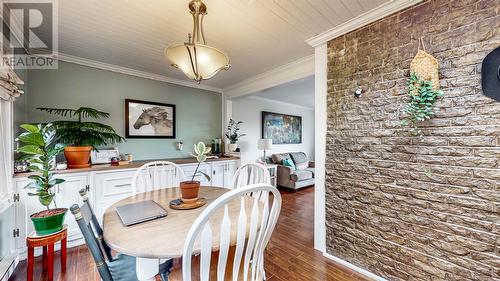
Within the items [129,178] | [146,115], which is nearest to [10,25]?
[146,115]

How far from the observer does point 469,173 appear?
1324 millimetres

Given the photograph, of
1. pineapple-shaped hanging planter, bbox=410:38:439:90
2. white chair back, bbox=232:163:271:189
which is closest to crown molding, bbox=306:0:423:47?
pineapple-shaped hanging planter, bbox=410:38:439:90

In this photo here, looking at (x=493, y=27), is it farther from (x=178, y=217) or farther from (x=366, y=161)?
(x=178, y=217)

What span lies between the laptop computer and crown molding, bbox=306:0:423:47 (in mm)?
2203

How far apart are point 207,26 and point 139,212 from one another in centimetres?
175

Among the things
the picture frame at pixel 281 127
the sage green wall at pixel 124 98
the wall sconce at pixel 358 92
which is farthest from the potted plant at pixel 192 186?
the picture frame at pixel 281 127

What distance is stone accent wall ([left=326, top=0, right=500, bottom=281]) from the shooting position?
50.5 inches

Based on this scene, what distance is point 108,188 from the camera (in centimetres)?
247

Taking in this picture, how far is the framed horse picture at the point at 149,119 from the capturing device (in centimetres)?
306

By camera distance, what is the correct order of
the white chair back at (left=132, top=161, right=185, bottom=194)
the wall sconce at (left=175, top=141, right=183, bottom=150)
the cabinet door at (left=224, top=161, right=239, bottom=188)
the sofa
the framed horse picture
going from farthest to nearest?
the sofa, the cabinet door at (left=224, top=161, right=239, bottom=188), the wall sconce at (left=175, top=141, right=183, bottom=150), the framed horse picture, the white chair back at (left=132, top=161, right=185, bottom=194)

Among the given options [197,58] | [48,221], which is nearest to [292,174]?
[197,58]

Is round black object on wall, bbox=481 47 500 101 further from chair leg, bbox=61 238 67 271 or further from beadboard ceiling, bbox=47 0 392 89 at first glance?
chair leg, bbox=61 238 67 271

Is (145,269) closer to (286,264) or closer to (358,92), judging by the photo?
(286,264)

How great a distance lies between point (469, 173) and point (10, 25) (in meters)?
3.94
